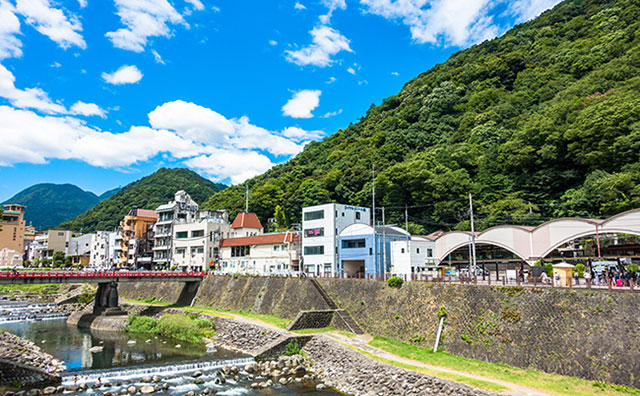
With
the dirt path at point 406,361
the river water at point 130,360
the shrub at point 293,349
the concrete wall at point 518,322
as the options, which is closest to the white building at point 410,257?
the concrete wall at point 518,322

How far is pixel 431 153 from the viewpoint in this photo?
229 ft

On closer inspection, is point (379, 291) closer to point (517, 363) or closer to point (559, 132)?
point (517, 363)

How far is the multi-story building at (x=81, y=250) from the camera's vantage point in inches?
3738

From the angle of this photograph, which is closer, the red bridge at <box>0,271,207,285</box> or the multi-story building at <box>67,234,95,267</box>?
the red bridge at <box>0,271,207,285</box>

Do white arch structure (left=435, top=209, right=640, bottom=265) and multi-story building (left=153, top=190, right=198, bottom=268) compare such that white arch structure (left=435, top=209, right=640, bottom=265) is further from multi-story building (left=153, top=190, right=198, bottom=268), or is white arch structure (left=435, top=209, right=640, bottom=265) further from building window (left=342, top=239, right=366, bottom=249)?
multi-story building (left=153, top=190, right=198, bottom=268)

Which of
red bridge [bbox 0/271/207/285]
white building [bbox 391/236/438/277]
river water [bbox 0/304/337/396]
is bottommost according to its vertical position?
river water [bbox 0/304/337/396]

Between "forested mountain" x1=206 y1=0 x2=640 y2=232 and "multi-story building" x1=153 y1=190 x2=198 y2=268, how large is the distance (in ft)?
63.0

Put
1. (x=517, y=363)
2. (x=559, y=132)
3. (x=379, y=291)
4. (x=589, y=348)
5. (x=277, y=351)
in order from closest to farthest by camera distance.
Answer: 1. (x=589, y=348)
2. (x=517, y=363)
3. (x=277, y=351)
4. (x=379, y=291)
5. (x=559, y=132)

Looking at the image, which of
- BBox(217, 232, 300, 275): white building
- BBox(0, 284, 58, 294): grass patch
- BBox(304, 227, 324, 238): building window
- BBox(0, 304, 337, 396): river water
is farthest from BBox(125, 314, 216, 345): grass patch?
BBox(0, 284, 58, 294): grass patch

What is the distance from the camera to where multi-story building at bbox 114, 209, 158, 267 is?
79.1 m

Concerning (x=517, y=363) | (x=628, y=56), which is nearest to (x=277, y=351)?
(x=517, y=363)

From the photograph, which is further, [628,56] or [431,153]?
[431,153]

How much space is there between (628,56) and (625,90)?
13543mm

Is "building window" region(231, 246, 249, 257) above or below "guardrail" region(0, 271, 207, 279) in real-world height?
above
